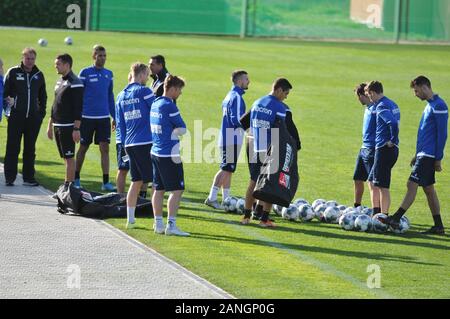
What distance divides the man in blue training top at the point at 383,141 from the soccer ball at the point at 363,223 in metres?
0.42

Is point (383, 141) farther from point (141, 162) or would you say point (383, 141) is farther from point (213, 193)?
point (141, 162)

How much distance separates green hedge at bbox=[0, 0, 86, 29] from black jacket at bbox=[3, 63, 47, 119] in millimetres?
32674

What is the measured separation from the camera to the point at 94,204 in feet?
50.1

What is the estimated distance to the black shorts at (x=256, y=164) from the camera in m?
14.9

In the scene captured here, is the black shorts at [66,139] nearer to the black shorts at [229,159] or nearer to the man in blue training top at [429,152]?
the black shorts at [229,159]

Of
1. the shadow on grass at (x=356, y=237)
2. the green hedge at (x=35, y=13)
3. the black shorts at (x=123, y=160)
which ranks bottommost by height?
the shadow on grass at (x=356, y=237)

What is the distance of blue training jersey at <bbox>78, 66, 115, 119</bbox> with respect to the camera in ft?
57.5

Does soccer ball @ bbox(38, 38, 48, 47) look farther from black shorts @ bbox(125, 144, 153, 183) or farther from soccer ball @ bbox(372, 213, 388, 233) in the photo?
soccer ball @ bbox(372, 213, 388, 233)

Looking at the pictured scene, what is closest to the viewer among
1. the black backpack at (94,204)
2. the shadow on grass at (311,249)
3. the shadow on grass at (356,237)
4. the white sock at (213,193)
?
the shadow on grass at (311,249)

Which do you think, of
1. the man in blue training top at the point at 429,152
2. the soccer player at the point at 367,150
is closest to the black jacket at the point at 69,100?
the soccer player at the point at 367,150

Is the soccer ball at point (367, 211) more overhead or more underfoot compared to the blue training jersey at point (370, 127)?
more underfoot

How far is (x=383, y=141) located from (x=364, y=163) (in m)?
0.81
